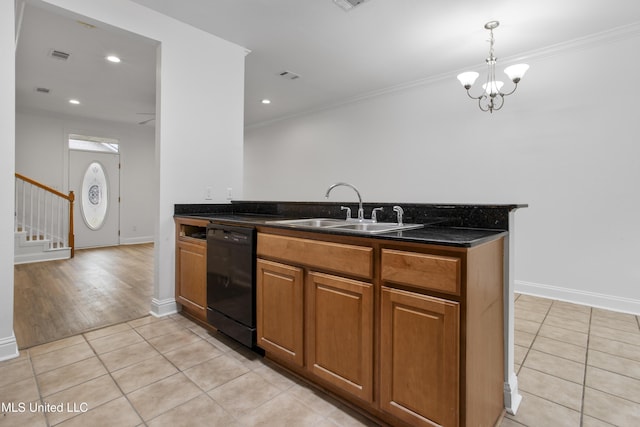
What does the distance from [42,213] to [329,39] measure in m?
5.75

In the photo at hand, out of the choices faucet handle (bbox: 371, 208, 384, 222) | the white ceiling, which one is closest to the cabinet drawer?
faucet handle (bbox: 371, 208, 384, 222)

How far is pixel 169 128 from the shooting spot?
2.84 metres

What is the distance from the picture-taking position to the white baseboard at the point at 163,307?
9.21 ft

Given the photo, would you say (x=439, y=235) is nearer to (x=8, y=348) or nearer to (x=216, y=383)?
(x=216, y=383)

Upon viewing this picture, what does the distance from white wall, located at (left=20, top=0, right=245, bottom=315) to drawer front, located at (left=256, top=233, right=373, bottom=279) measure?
1355 mm

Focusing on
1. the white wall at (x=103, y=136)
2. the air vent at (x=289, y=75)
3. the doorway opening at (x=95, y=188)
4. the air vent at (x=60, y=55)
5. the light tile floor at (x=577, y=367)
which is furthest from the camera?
the doorway opening at (x=95, y=188)

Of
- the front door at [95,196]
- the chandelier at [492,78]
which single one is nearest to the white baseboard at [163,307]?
the chandelier at [492,78]

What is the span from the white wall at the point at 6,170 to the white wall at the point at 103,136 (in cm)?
354

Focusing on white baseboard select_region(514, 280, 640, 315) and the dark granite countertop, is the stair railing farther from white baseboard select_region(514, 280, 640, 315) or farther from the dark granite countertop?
white baseboard select_region(514, 280, 640, 315)

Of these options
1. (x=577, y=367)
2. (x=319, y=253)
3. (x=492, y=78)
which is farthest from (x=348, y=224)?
(x=492, y=78)

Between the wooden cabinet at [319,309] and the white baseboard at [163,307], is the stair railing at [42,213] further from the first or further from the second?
the wooden cabinet at [319,309]

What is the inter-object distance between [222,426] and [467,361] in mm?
1148

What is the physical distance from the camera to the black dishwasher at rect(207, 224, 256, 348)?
80.4 inches

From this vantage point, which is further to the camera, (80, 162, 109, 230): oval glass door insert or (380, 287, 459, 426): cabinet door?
(80, 162, 109, 230): oval glass door insert
